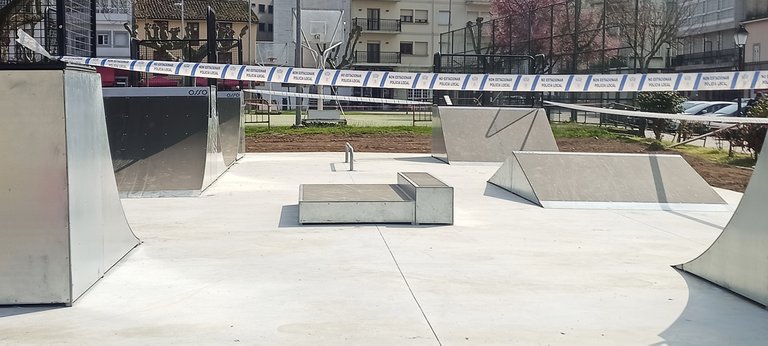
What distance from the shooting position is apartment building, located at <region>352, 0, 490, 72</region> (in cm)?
7294

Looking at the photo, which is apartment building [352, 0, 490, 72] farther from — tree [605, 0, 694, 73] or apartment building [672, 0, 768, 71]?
tree [605, 0, 694, 73]

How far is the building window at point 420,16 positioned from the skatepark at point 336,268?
64.9m

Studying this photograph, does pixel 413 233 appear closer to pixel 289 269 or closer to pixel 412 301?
pixel 289 269

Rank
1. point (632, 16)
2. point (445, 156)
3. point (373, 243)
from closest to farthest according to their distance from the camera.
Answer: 1. point (373, 243)
2. point (445, 156)
3. point (632, 16)

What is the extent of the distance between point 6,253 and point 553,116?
29.7 m

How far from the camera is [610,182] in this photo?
11383mm

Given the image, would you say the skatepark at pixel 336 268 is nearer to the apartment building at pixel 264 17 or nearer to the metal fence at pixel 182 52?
the metal fence at pixel 182 52

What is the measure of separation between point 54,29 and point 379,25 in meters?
64.8

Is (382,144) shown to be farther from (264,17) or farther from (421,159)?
(264,17)

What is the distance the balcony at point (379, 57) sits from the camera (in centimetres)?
7356

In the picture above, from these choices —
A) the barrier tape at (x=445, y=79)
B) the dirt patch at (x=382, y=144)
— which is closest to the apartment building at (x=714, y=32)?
the dirt patch at (x=382, y=144)

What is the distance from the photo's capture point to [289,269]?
6.84 m

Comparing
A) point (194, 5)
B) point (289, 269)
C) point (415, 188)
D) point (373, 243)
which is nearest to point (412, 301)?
point (289, 269)

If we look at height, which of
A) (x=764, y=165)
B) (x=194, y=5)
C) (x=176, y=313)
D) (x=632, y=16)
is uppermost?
(x=194, y=5)
